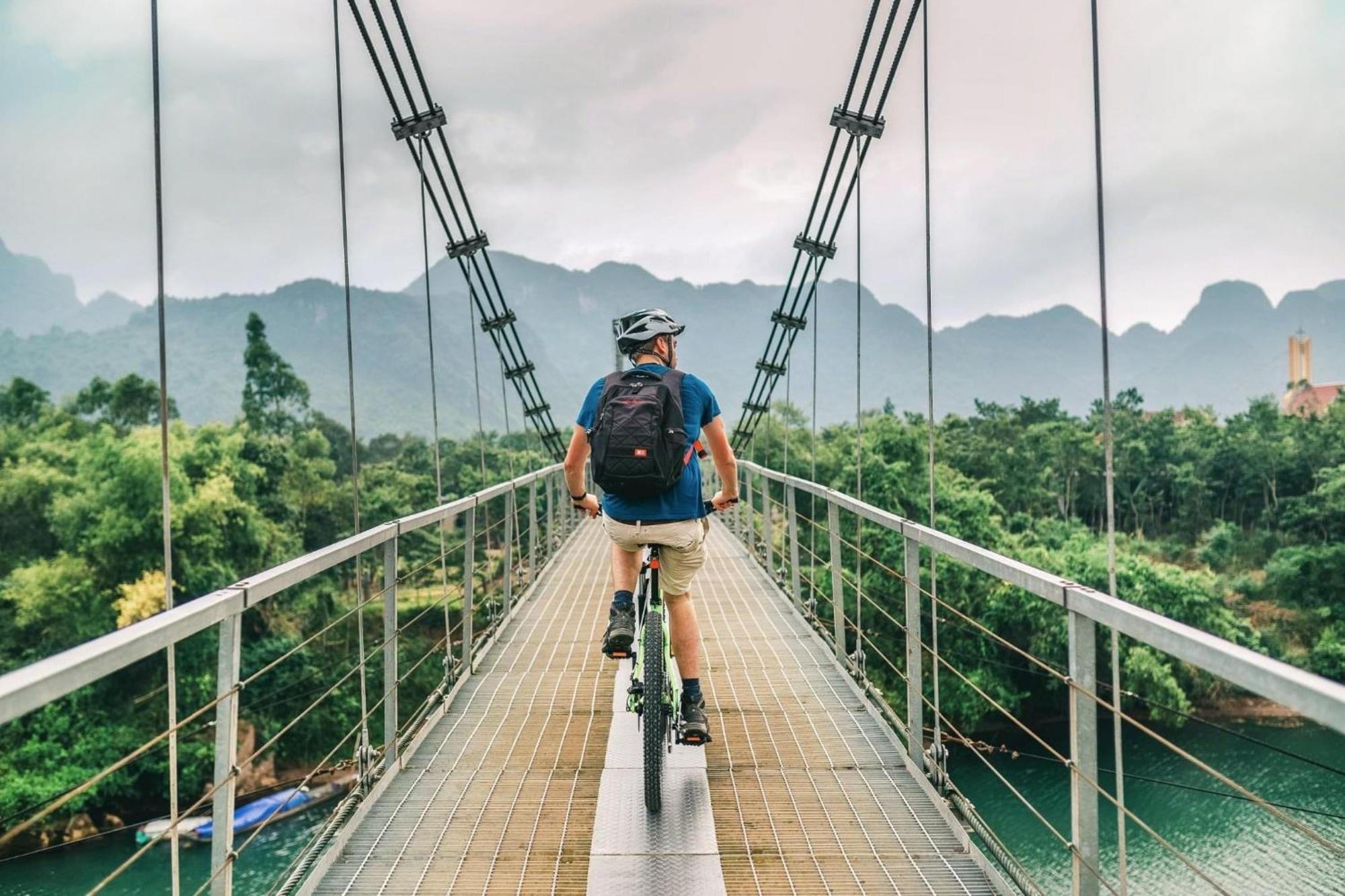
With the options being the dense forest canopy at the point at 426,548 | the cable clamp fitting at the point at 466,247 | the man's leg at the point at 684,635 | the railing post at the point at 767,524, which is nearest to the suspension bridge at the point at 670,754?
the man's leg at the point at 684,635

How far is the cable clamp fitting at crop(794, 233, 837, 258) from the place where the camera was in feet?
24.6

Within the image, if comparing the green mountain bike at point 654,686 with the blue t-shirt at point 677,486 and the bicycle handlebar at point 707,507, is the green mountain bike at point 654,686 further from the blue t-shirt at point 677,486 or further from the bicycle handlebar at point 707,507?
the blue t-shirt at point 677,486

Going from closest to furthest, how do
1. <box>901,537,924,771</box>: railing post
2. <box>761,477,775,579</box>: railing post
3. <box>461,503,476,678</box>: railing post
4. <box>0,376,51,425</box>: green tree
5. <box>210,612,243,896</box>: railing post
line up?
<box>210,612,243,896</box>: railing post → <box>901,537,924,771</box>: railing post → <box>461,503,476,678</box>: railing post → <box>761,477,775,579</box>: railing post → <box>0,376,51,425</box>: green tree

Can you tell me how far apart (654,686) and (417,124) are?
4203 mm

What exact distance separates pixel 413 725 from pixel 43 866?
1990cm

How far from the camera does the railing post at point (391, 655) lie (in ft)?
9.39

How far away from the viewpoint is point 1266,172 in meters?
73.2

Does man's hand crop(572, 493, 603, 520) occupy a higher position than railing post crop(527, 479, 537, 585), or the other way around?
man's hand crop(572, 493, 603, 520)

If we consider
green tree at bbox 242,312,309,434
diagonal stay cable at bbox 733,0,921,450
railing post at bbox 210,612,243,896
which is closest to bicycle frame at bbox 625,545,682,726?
railing post at bbox 210,612,243,896

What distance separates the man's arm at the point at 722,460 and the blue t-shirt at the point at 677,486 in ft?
0.11

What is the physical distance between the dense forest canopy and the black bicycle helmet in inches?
483

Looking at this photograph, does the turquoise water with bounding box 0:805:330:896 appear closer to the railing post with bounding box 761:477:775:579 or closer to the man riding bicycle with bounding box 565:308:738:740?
the railing post with bounding box 761:477:775:579

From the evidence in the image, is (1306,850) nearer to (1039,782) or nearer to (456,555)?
(1039,782)

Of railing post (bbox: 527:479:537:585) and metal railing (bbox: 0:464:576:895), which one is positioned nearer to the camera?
metal railing (bbox: 0:464:576:895)
